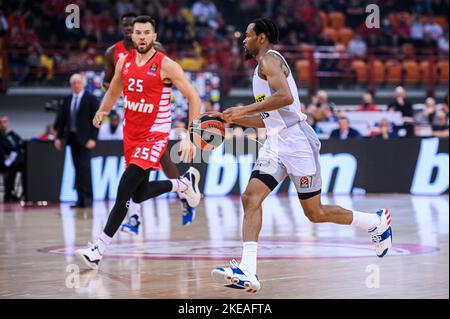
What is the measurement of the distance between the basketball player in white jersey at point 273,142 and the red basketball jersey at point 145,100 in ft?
5.39

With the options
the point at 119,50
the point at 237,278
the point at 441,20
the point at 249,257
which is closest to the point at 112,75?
the point at 119,50

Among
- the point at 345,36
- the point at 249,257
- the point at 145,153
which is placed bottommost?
the point at 249,257

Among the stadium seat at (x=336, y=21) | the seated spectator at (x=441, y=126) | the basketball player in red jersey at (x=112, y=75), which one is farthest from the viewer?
the stadium seat at (x=336, y=21)

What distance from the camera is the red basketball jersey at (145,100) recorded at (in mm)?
10367

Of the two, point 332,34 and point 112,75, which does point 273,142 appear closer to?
point 112,75

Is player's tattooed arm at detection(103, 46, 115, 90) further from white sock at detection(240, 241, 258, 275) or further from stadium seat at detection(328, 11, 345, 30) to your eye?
stadium seat at detection(328, 11, 345, 30)

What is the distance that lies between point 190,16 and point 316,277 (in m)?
20.2

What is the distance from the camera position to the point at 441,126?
21234 mm

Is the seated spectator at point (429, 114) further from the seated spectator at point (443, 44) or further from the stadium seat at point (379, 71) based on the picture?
the seated spectator at point (443, 44)

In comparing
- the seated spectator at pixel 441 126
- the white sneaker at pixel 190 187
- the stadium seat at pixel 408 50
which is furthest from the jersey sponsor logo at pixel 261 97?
the stadium seat at pixel 408 50

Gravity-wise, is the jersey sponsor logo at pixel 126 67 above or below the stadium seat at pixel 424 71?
below

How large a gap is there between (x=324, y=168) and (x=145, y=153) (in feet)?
32.3

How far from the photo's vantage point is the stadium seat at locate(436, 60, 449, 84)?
27688 millimetres

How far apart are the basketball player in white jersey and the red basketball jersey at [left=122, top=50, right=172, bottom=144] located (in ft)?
5.39
